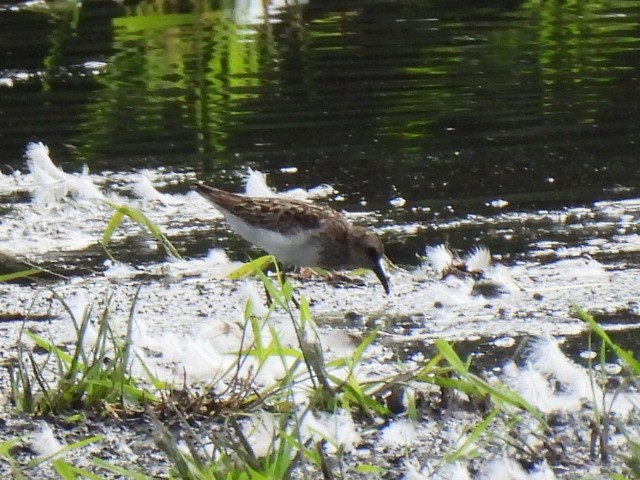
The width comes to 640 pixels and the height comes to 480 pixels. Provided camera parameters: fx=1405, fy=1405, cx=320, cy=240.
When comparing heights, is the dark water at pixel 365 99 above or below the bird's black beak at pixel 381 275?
below

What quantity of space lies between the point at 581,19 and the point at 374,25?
2119 millimetres

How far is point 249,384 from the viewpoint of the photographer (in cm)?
458

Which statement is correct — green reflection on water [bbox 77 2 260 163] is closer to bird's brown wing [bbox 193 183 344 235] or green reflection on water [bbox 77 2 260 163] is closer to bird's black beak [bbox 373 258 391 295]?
bird's brown wing [bbox 193 183 344 235]

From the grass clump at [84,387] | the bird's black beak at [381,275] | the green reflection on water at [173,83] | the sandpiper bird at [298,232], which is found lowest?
the green reflection on water at [173,83]

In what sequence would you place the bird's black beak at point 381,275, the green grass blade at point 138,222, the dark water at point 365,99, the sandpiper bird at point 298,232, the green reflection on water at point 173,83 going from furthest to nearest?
1. the green reflection on water at point 173,83
2. the dark water at point 365,99
3. the sandpiper bird at point 298,232
4. the bird's black beak at point 381,275
5. the green grass blade at point 138,222

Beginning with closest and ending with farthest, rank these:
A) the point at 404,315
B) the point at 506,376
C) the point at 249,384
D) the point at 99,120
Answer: the point at 249,384 < the point at 506,376 < the point at 404,315 < the point at 99,120

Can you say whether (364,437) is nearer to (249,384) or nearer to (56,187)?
(249,384)

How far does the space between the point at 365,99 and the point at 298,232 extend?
403 centimetres

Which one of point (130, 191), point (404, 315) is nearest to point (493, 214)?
point (404, 315)

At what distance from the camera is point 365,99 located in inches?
421

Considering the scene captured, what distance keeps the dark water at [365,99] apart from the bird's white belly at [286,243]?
1.53 ft

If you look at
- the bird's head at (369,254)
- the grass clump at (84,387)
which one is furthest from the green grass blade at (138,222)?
the grass clump at (84,387)

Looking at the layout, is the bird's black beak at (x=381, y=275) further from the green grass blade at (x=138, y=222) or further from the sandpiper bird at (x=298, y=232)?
the green grass blade at (x=138, y=222)

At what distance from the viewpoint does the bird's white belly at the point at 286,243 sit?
673 cm
